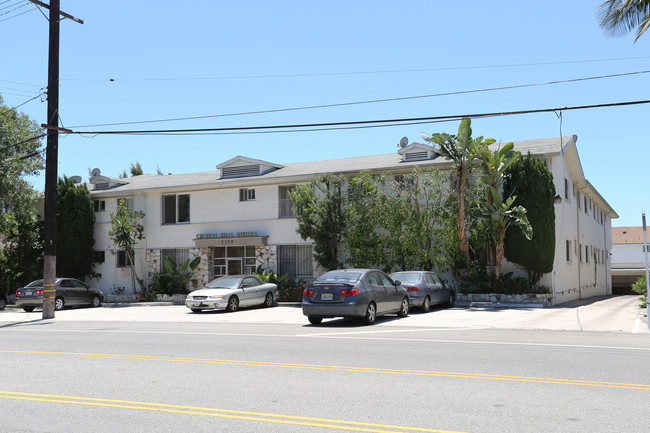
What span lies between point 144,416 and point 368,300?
10179mm

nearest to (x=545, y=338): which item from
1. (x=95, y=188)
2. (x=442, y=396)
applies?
(x=442, y=396)

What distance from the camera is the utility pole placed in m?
21.0

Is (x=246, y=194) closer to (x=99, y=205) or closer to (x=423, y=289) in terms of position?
(x=99, y=205)

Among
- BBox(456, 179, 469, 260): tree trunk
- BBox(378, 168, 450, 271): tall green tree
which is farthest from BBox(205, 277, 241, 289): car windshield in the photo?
BBox(456, 179, 469, 260): tree trunk

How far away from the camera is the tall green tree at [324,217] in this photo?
26.8 metres

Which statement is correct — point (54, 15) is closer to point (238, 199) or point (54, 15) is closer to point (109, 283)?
point (238, 199)

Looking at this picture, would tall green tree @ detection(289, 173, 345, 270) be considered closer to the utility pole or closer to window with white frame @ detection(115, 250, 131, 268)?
the utility pole

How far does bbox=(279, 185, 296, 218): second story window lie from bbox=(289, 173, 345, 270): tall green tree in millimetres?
2145

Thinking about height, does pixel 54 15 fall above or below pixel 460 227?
above

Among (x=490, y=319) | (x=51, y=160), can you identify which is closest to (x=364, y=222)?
(x=490, y=319)

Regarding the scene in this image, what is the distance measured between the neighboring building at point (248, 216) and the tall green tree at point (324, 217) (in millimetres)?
1446

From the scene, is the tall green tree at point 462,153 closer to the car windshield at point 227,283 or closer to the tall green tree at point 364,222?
the tall green tree at point 364,222

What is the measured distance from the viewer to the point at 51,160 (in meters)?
21.0

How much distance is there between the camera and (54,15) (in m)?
21.3
